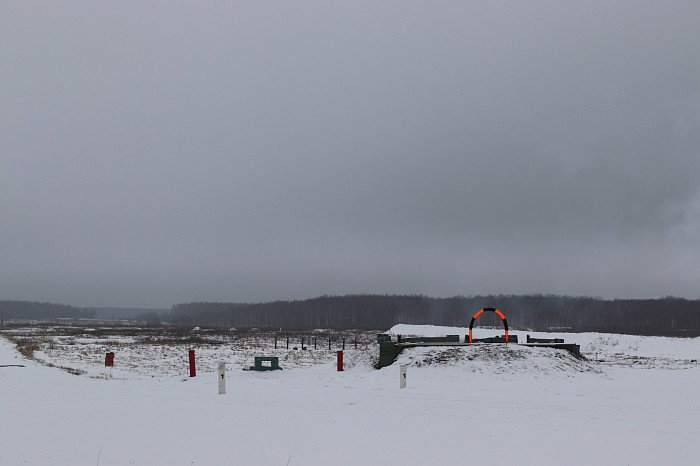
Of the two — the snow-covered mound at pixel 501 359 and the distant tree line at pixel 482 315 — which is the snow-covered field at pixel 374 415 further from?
the distant tree line at pixel 482 315

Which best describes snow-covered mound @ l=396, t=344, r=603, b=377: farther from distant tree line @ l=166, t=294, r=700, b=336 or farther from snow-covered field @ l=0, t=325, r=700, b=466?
distant tree line @ l=166, t=294, r=700, b=336

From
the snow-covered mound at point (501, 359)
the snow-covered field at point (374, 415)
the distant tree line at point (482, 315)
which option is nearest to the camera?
the snow-covered field at point (374, 415)

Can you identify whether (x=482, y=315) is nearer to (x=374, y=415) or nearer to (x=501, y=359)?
(x=501, y=359)

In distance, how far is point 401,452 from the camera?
944cm

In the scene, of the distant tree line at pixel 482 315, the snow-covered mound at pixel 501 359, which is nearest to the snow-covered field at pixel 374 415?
the snow-covered mound at pixel 501 359

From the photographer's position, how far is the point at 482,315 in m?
148

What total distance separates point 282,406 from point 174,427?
3.54 m

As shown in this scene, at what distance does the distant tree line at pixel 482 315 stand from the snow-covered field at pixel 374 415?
10545 cm

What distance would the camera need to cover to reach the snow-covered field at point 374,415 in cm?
923

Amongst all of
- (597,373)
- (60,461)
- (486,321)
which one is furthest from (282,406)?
(486,321)

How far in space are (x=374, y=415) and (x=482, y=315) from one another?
141 meters

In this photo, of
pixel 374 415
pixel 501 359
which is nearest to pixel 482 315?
pixel 501 359

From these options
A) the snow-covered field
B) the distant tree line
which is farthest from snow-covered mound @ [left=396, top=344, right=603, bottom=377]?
the distant tree line

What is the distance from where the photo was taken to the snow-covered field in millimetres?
9227
